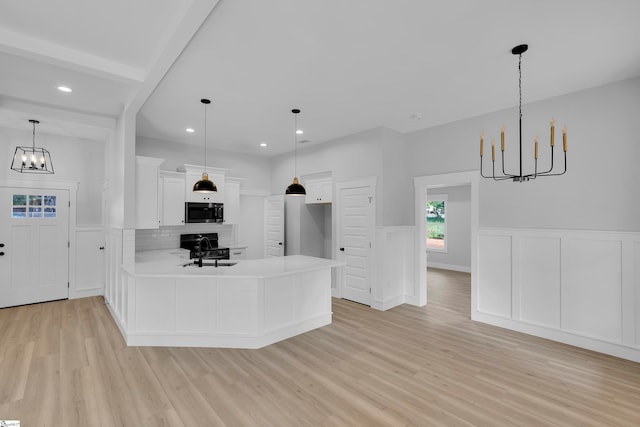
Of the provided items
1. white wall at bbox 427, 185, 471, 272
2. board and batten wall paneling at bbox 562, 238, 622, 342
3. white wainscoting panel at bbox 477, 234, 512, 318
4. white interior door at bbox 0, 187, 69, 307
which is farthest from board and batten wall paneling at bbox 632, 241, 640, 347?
white interior door at bbox 0, 187, 69, 307

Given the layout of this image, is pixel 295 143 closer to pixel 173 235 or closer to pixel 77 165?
pixel 173 235

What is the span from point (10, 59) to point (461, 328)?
19.0 feet

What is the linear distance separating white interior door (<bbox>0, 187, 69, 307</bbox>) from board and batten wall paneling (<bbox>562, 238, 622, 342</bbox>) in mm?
7471

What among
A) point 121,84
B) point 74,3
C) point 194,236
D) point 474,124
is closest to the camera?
point 74,3

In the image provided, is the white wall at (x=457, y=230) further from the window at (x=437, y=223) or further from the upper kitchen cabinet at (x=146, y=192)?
the upper kitchen cabinet at (x=146, y=192)

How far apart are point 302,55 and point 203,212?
3782 millimetres

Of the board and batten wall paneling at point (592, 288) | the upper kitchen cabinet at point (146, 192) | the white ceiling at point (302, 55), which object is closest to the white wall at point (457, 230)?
the white ceiling at point (302, 55)

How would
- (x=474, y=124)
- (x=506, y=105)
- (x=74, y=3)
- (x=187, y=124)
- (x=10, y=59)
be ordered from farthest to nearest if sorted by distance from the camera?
(x=187, y=124) < (x=474, y=124) < (x=506, y=105) < (x=10, y=59) < (x=74, y=3)

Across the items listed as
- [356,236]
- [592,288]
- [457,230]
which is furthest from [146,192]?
[457,230]

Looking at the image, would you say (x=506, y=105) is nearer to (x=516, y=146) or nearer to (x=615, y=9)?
(x=516, y=146)

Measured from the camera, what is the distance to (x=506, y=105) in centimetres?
394

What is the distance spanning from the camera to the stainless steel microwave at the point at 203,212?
544 cm

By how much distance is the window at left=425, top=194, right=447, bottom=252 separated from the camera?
28.5ft

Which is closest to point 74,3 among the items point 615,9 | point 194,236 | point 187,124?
point 187,124
